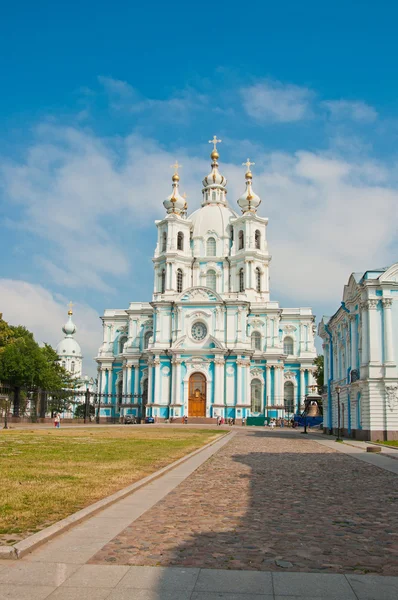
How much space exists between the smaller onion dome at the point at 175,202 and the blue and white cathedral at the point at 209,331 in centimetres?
14

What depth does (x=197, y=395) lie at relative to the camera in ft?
233

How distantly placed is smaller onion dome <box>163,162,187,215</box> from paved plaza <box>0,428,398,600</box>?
73.2 m

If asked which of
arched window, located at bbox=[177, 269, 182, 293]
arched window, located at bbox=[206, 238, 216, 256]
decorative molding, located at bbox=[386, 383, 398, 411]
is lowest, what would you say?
decorative molding, located at bbox=[386, 383, 398, 411]

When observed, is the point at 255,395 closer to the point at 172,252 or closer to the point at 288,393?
the point at 288,393

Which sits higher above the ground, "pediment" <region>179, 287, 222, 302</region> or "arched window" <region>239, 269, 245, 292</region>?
"arched window" <region>239, 269, 245, 292</region>

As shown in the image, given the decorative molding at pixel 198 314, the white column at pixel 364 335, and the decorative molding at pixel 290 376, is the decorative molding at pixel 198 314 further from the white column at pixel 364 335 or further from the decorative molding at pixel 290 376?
the white column at pixel 364 335

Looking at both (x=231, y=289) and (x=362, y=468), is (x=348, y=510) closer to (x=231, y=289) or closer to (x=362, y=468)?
(x=362, y=468)

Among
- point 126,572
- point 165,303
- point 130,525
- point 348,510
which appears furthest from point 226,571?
point 165,303

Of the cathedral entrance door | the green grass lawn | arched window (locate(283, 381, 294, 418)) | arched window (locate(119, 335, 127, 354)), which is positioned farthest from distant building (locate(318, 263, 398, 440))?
arched window (locate(119, 335, 127, 354))

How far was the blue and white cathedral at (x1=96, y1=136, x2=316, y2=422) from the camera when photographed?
71125 millimetres

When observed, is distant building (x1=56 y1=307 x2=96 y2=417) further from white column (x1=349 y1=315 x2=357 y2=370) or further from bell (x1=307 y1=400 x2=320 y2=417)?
white column (x1=349 y1=315 x2=357 y2=370)

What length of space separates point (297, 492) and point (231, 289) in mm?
69108

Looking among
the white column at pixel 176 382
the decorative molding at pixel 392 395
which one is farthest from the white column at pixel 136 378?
the decorative molding at pixel 392 395

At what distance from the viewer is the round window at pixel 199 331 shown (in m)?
73.2
